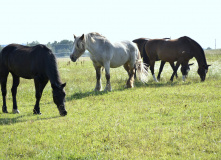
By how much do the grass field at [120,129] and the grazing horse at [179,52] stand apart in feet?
13.9

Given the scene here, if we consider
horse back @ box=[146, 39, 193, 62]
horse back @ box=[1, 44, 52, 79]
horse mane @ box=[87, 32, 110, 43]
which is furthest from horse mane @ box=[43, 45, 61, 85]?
horse back @ box=[146, 39, 193, 62]

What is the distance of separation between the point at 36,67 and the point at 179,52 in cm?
883

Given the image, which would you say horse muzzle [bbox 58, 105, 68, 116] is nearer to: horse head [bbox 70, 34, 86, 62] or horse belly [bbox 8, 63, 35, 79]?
horse belly [bbox 8, 63, 35, 79]

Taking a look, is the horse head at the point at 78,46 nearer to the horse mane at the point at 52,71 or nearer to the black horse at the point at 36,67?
the black horse at the point at 36,67

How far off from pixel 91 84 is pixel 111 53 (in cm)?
289

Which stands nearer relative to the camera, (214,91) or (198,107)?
(198,107)

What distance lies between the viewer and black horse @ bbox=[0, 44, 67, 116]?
7611mm

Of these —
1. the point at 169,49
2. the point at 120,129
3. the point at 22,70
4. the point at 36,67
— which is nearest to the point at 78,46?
the point at 22,70

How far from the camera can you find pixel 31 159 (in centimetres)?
490

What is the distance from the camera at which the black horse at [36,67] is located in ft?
25.0

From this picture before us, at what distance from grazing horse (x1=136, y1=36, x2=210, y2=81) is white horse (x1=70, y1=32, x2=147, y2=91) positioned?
2769 mm

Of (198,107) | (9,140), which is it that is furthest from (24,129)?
(198,107)

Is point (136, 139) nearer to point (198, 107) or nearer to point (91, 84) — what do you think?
point (198, 107)

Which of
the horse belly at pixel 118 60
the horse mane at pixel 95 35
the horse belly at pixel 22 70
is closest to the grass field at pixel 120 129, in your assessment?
the horse belly at pixel 22 70
